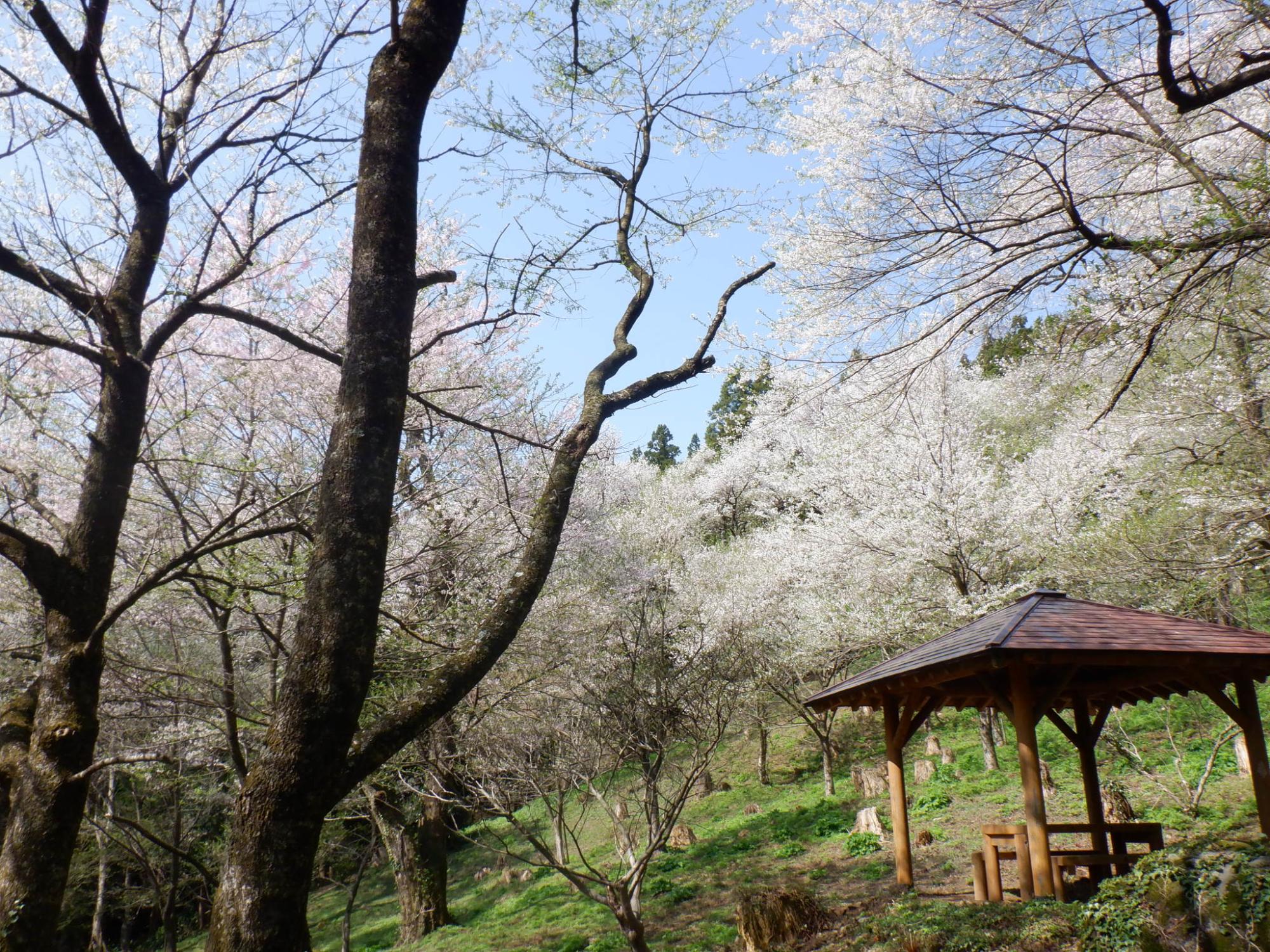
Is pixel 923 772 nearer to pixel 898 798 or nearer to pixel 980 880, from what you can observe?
pixel 898 798

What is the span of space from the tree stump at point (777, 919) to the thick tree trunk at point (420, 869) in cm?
433

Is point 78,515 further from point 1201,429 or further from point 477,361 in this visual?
point 1201,429

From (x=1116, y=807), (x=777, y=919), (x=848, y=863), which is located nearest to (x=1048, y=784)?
(x=1116, y=807)

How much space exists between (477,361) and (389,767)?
563cm

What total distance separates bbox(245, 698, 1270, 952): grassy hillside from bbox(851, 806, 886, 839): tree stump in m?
0.29

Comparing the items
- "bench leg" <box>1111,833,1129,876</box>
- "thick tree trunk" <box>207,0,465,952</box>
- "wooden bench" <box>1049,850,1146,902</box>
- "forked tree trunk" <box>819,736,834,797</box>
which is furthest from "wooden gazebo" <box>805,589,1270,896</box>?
"forked tree trunk" <box>819,736,834,797</box>

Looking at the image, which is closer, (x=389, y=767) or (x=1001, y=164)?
(x=1001, y=164)

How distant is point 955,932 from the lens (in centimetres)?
543

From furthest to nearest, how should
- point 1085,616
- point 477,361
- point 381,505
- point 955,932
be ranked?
point 477,361 < point 1085,616 < point 955,932 < point 381,505

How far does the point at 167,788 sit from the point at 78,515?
25.2ft

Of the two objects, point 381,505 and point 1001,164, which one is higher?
point 1001,164

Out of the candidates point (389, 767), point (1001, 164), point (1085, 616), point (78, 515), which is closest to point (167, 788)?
point (389, 767)

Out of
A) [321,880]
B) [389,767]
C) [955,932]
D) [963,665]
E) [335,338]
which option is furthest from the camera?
[321,880]

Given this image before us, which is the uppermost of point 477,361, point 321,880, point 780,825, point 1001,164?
point 477,361
